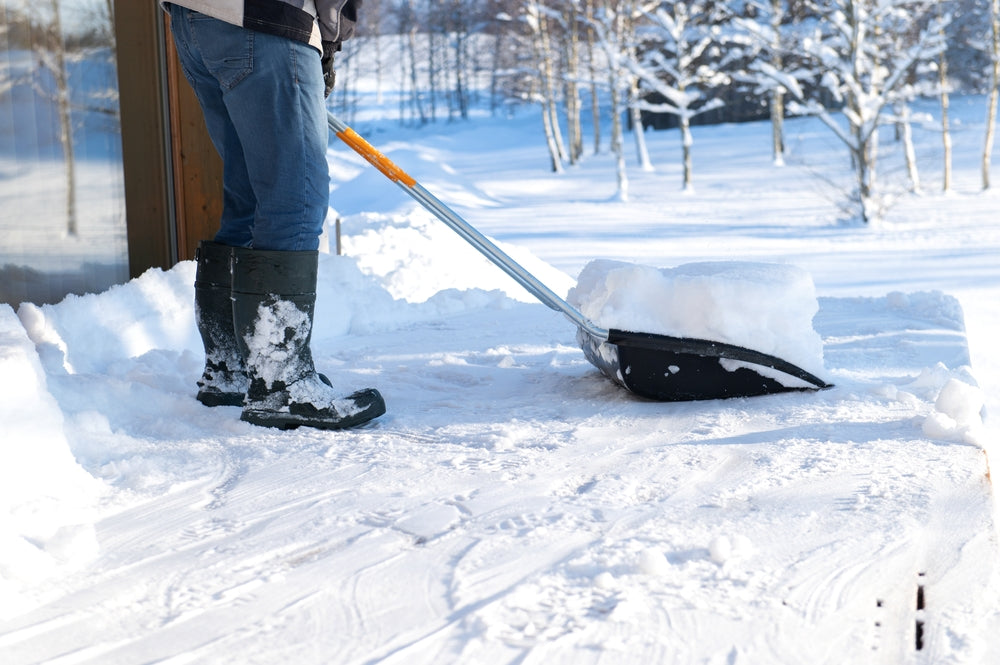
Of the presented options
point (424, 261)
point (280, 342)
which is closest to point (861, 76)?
point (424, 261)

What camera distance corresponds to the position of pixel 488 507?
1697mm

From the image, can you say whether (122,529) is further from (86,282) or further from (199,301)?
(86,282)

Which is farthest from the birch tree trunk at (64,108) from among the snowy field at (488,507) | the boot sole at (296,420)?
the boot sole at (296,420)

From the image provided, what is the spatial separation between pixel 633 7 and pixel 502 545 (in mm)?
18233

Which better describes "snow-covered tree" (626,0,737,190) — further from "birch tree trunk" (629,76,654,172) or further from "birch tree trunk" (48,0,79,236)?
"birch tree trunk" (48,0,79,236)

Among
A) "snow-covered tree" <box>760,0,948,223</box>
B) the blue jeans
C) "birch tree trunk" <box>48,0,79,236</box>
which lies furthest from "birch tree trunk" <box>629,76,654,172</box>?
the blue jeans

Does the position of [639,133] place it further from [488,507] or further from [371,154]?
[488,507]

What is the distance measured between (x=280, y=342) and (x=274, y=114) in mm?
492

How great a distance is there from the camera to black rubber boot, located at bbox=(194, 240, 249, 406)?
2.43 m

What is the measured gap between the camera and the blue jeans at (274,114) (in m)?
2.10

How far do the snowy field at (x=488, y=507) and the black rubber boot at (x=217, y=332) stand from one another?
0.08 metres

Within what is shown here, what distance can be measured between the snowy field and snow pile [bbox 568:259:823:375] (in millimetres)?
30

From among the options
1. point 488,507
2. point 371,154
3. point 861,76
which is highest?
point 861,76

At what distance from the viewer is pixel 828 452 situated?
1959 millimetres
